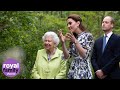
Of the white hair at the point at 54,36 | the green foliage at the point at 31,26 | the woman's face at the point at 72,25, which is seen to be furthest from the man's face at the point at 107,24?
the white hair at the point at 54,36

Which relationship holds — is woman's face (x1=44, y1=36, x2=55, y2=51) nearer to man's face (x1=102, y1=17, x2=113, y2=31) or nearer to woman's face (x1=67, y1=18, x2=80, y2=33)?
woman's face (x1=67, y1=18, x2=80, y2=33)

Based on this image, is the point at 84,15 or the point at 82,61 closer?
the point at 82,61

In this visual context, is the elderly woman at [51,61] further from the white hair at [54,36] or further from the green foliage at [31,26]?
the green foliage at [31,26]

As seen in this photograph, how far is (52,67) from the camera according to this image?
Answer: 3.93m

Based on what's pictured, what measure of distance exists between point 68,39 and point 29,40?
0.63m

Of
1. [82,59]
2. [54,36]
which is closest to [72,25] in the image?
[54,36]

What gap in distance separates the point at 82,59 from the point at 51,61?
0.36m

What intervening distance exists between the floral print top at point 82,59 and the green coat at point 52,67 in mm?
100

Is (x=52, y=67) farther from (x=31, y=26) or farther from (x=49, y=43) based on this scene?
(x=31, y=26)
